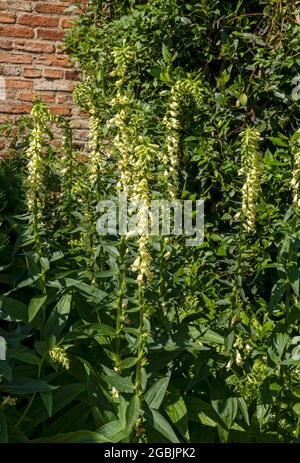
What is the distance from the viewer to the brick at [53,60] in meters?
5.17

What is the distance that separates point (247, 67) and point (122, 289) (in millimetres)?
2339

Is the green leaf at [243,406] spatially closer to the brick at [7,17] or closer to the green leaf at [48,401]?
the green leaf at [48,401]

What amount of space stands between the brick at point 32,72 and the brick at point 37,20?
1.14 feet

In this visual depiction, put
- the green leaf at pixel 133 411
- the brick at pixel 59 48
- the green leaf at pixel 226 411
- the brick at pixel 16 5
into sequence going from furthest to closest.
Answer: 1. the brick at pixel 59 48
2. the brick at pixel 16 5
3. the green leaf at pixel 226 411
4. the green leaf at pixel 133 411

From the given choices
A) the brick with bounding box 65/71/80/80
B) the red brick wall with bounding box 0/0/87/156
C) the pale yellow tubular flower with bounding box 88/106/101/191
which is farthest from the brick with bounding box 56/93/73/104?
the pale yellow tubular flower with bounding box 88/106/101/191

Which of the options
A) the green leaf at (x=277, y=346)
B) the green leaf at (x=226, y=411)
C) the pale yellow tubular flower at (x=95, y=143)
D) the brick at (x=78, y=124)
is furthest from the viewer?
the brick at (x=78, y=124)

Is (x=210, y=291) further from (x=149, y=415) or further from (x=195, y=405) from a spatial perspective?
(x=149, y=415)

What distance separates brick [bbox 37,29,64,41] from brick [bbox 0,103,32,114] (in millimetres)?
556

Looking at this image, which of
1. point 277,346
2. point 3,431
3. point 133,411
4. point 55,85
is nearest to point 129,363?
point 133,411

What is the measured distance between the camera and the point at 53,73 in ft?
17.1

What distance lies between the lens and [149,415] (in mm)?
2434

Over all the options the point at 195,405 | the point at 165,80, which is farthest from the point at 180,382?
the point at 165,80

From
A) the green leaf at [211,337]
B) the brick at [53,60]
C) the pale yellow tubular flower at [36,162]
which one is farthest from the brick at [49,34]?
the green leaf at [211,337]

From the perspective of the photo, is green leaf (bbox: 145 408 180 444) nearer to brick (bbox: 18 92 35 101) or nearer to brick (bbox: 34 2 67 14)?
brick (bbox: 18 92 35 101)
